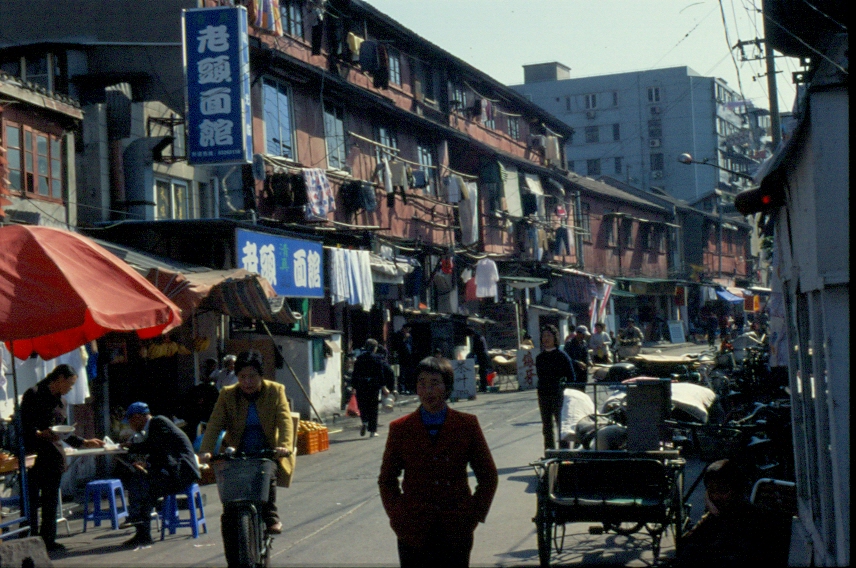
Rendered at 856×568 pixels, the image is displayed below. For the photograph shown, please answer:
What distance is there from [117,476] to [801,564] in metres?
9.55

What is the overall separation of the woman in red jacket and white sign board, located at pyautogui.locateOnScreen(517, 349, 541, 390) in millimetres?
22238

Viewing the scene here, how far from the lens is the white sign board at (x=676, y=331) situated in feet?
175

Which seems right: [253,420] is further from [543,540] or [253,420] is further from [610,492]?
[610,492]

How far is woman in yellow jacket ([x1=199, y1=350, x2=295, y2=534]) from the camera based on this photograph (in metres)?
7.79

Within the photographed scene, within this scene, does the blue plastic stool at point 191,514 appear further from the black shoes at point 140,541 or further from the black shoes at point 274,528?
the black shoes at point 274,528

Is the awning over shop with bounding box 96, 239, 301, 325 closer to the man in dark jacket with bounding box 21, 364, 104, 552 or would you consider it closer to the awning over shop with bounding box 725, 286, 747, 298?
the man in dark jacket with bounding box 21, 364, 104, 552

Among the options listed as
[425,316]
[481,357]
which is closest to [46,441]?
[481,357]

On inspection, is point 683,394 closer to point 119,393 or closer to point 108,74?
point 119,393

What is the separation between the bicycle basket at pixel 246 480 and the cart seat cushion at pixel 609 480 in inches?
84.1

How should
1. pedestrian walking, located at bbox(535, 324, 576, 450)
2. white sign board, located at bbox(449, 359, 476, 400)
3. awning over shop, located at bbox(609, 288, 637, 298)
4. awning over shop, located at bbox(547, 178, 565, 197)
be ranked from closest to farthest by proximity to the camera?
pedestrian walking, located at bbox(535, 324, 576, 450)
white sign board, located at bbox(449, 359, 476, 400)
awning over shop, located at bbox(547, 178, 565, 197)
awning over shop, located at bbox(609, 288, 637, 298)

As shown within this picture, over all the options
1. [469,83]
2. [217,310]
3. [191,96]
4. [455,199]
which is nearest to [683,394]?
[217,310]

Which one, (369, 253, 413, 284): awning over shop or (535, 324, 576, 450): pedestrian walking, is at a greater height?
(369, 253, 413, 284): awning over shop

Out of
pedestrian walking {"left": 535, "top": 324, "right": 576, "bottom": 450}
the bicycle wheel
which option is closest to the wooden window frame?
pedestrian walking {"left": 535, "top": 324, "right": 576, "bottom": 450}

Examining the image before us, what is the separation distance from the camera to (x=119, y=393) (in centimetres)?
1850
